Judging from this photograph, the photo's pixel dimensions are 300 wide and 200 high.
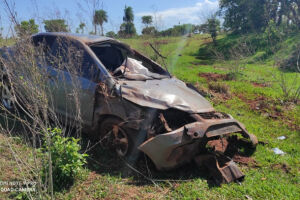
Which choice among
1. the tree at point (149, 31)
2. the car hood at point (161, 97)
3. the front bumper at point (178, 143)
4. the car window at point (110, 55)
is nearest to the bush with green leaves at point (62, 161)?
the front bumper at point (178, 143)

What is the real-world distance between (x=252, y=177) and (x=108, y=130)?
227 cm

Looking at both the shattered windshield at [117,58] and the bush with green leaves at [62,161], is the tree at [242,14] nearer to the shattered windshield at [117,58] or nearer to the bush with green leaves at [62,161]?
the shattered windshield at [117,58]

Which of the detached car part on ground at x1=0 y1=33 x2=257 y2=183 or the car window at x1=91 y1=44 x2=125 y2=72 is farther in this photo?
the car window at x1=91 y1=44 x2=125 y2=72

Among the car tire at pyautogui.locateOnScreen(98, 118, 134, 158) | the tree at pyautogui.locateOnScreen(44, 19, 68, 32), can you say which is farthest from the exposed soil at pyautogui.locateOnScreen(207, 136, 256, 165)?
the tree at pyautogui.locateOnScreen(44, 19, 68, 32)

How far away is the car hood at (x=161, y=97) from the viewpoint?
321 cm

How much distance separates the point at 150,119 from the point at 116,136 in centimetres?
66

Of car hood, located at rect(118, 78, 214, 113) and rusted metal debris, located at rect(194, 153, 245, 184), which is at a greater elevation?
car hood, located at rect(118, 78, 214, 113)

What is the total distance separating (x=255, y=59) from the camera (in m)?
18.7

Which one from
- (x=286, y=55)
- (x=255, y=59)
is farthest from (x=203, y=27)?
(x=286, y=55)

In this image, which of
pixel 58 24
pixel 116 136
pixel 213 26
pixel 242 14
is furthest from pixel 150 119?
pixel 242 14

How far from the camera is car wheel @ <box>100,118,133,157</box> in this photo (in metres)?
3.35

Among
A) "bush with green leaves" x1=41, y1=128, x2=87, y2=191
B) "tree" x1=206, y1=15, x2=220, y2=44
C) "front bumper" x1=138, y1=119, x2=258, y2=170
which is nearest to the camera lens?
"bush with green leaves" x1=41, y1=128, x2=87, y2=191

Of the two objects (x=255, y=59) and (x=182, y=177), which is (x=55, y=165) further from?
(x=255, y=59)

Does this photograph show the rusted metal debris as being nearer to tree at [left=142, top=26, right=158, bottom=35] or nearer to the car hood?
the car hood
